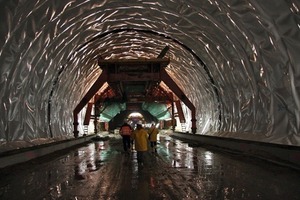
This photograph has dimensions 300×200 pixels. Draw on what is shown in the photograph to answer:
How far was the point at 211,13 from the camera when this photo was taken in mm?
14594

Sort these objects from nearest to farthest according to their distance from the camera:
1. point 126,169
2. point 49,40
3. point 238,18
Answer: point 126,169, point 238,18, point 49,40

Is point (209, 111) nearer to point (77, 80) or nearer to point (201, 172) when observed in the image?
point (77, 80)

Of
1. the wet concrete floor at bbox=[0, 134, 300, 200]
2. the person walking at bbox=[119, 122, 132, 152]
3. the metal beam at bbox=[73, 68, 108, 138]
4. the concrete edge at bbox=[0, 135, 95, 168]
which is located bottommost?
the wet concrete floor at bbox=[0, 134, 300, 200]

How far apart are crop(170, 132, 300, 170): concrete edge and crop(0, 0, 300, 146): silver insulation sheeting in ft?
1.27

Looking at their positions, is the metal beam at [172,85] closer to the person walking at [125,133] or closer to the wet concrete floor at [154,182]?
the person walking at [125,133]

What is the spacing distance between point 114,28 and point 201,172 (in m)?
11.2

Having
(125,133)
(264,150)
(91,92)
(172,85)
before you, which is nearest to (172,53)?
(172,85)

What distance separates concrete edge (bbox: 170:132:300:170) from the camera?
1092cm

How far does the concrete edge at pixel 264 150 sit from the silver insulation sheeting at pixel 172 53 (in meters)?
0.39

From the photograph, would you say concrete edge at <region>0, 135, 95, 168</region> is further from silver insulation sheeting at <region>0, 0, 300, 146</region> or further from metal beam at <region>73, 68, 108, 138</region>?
metal beam at <region>73, 68, 108, 138</region>

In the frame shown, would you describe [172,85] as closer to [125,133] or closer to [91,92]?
[91,92]

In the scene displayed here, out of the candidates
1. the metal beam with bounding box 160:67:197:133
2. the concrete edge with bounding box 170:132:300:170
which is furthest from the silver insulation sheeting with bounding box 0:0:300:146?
the metal beam with bounding box 160:67:197:133

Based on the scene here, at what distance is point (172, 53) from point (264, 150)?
1193cm

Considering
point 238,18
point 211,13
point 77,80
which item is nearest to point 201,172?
point 238,18
